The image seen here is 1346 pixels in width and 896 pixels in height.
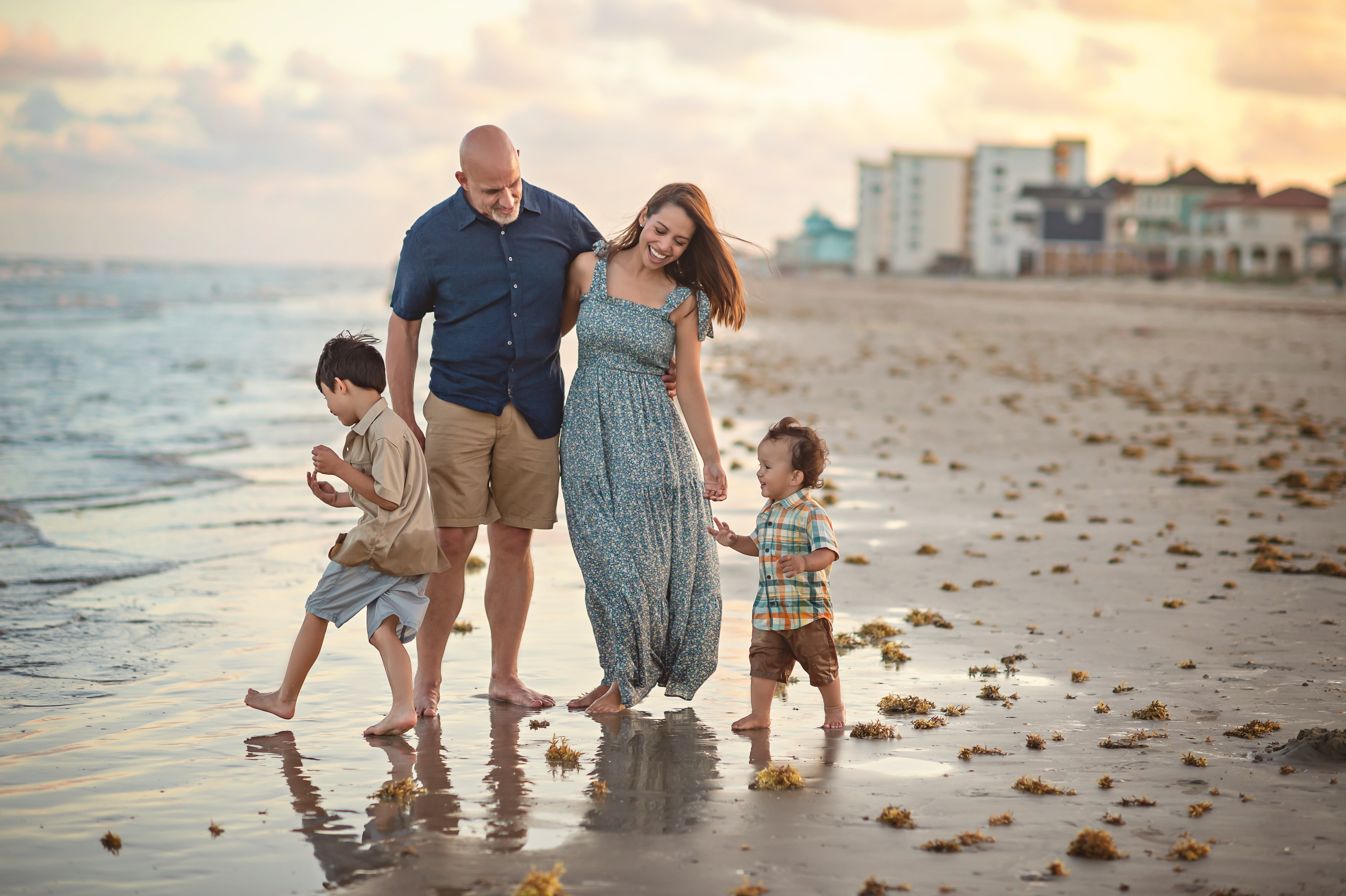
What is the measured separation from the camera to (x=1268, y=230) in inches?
2820

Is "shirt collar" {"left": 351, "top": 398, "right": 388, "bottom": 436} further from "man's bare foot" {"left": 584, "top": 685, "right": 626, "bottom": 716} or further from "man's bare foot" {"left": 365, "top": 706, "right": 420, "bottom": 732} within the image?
"man's bare foot" {"left": 584, "top": 685, "right": 626, "bottom": 716}

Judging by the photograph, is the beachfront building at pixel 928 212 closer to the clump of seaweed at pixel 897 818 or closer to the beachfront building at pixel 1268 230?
the beachfront building at pixel 1268 230

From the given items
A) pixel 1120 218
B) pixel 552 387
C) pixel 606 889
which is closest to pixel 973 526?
pixel 552 387

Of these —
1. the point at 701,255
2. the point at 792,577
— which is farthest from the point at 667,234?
the point at 792,577

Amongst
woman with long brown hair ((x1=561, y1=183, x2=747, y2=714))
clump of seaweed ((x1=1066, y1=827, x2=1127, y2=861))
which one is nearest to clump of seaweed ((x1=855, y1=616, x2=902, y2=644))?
woman with long brown hair ((x1=561, y1=183, x2=747, y2=714))

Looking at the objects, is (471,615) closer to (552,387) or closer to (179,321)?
(552,387)

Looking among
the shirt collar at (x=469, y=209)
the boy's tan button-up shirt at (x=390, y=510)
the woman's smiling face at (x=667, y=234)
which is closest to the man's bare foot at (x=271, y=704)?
the boy's tan button-up shirt at (x=390, y=510)

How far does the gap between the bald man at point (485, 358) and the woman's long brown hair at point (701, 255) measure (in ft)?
0.82

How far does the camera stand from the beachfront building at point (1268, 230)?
70.5m

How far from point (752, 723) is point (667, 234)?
176 centimetres

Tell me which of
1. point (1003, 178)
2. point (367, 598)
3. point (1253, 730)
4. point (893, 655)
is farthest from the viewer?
point (1003, 178)

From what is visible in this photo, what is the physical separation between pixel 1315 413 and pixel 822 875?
519 inches

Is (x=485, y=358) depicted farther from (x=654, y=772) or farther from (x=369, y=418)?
(x=654, y=772)

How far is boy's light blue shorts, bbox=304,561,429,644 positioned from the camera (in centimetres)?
407
